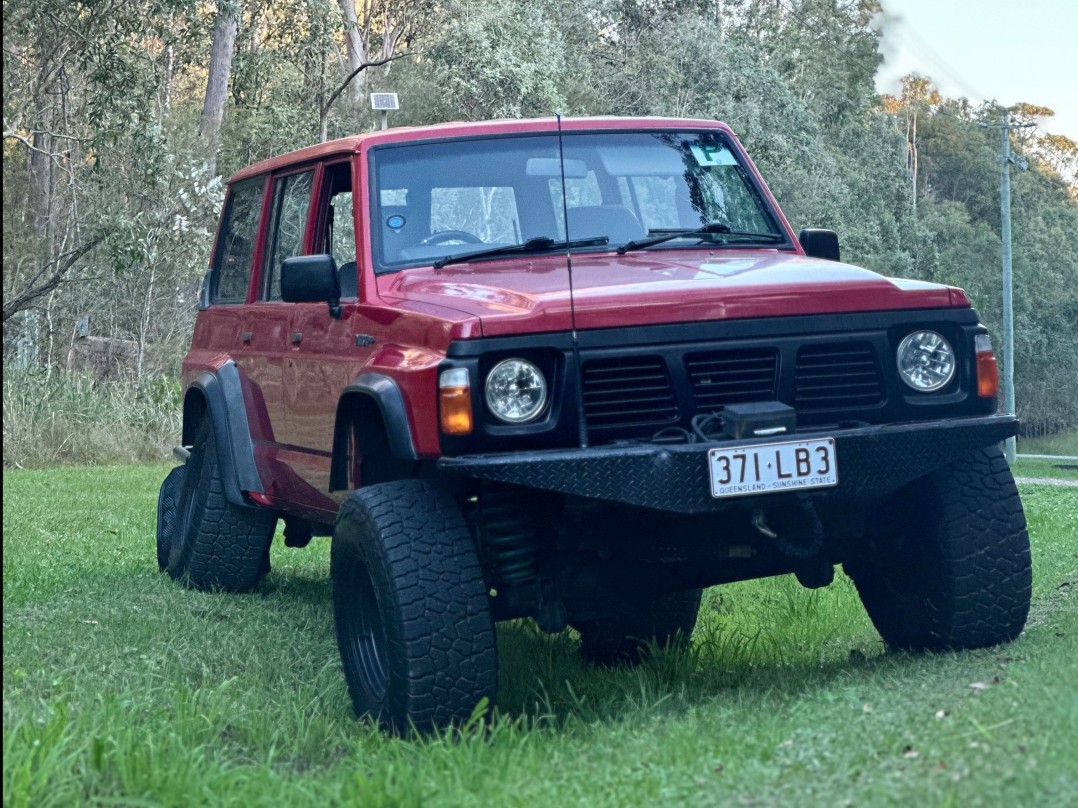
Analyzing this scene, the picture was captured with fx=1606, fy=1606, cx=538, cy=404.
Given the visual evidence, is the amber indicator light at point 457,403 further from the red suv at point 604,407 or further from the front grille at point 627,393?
the front grille at point 627,393

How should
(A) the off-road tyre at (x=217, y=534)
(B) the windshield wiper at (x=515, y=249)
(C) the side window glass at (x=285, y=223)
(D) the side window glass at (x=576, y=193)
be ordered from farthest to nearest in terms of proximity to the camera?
(A) the off-road tyre at (x=217, y=534) < (C) the side window glass at (x=285, y=223) < (D) the side window glass at (x=576, y=193) < (B) the windshield wiper at (x=515, y=249)

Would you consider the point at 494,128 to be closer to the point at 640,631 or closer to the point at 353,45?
the point at 640,631

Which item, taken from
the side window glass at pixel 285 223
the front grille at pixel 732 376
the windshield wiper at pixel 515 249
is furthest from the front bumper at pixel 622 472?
the side window glass at pixel 285 223

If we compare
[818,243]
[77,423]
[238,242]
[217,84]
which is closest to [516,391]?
[818,243]

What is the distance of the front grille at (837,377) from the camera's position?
17.0 ft

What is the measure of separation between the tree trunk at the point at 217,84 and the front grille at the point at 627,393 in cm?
2338

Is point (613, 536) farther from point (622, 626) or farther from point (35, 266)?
point (35, 266)

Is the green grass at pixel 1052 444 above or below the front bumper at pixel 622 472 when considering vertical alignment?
below

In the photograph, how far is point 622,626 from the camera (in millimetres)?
6867

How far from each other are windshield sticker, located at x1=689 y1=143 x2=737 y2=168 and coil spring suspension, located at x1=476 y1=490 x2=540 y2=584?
1.99 m

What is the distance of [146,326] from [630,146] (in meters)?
19.4

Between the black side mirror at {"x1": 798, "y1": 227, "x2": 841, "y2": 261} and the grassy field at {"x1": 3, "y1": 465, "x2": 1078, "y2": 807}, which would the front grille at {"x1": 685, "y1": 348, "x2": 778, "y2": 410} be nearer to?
the grassy field at {"x1": 3, "y1": 465, "x2": 1078, "y2": 807}

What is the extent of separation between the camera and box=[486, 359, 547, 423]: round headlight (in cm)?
488

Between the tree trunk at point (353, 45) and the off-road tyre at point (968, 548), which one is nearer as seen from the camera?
the off-road tyre at point (968, 548)
